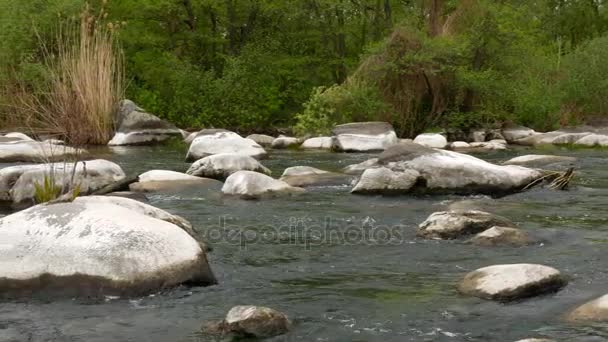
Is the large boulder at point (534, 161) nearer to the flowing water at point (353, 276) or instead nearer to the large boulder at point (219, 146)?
the flowing water at point (353, 276)

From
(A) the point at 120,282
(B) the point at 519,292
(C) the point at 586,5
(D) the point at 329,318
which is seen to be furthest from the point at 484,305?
(C) the point at 586,5

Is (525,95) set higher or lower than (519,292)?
higher

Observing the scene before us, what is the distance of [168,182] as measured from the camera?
10.5 metres

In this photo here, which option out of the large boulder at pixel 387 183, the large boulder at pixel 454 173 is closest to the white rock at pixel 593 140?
the large boulder at pixel 454 173

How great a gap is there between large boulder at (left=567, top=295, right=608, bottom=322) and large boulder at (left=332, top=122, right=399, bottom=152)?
12.3 m

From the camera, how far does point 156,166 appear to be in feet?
43.5

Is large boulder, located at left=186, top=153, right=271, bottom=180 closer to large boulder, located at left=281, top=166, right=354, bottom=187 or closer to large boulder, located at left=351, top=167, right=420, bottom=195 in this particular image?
large boulder, located at left=281, top=166, right=354, bottom=187

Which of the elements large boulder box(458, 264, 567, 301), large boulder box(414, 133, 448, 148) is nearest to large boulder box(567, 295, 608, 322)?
large boulder box(458, 264, 567, 301)

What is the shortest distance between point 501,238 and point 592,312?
2117 mm

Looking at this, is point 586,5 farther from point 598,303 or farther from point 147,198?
point 598,303

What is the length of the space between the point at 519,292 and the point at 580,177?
23.2ft

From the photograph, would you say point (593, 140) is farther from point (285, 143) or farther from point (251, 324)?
point (251, 324)

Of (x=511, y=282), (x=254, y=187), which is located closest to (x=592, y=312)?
(x=511, y=282)

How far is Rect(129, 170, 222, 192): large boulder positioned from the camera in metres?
10.2
